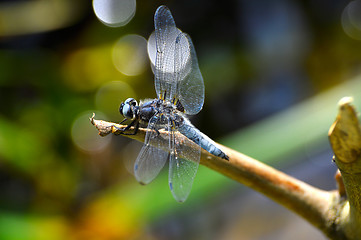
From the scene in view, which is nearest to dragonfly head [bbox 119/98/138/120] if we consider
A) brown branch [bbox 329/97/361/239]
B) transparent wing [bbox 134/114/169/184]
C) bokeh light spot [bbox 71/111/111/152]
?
transparent wing [bbox 134/114/169/184]

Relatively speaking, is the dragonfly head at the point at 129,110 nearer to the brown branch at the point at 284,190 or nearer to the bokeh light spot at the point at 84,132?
the brown branch at the point at 284,190

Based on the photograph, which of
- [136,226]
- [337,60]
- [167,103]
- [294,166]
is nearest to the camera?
[167,103]

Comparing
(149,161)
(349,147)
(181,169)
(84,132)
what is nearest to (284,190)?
(349,147)

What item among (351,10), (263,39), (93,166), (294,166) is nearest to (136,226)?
(93,166)

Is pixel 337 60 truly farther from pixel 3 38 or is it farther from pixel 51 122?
pixel 3 38

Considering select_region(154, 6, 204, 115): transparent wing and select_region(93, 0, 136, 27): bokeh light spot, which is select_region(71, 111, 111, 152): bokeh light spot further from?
select_region(154, 6, 204, 115): transparent wing

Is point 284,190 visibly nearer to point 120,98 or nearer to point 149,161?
point 149,161
